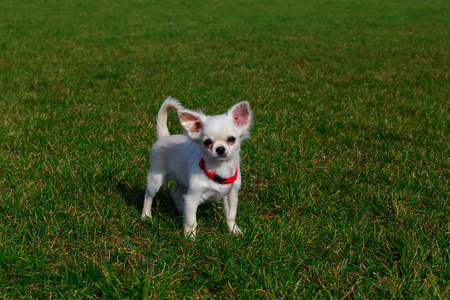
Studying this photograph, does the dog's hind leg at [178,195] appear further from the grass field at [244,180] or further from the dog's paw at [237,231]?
the dog's paw at [237,231]

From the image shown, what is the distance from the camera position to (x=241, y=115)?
125 inches

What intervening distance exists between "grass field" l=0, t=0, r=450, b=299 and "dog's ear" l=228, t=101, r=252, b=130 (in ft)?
2.75

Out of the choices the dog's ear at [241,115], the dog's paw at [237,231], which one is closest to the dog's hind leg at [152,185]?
the dog's paw at [237,231]

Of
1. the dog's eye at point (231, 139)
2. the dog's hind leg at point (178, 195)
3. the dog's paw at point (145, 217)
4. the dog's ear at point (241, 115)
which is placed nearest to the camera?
the dog's eye at point (231, 139)

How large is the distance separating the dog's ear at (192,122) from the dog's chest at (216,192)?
423 millimetres

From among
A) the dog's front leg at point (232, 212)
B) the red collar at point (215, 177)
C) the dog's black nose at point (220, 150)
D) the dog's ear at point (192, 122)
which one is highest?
the dog's ear at point (192, 122)

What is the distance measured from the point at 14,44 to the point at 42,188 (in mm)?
9000

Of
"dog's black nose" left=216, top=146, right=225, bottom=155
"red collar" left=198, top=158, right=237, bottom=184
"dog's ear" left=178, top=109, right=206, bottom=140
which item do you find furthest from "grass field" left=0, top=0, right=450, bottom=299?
"dog's ear" left=178, top=109, right=206, bottom=140

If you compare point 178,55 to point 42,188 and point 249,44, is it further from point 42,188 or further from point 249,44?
point 42,188

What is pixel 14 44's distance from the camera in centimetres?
1102

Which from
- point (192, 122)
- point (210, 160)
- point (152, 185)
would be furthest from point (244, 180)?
point (192, 122)

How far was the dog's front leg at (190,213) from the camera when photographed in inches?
122

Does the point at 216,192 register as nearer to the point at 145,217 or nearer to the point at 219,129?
the point at 219,129

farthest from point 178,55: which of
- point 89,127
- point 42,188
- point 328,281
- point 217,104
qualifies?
point 328,281
